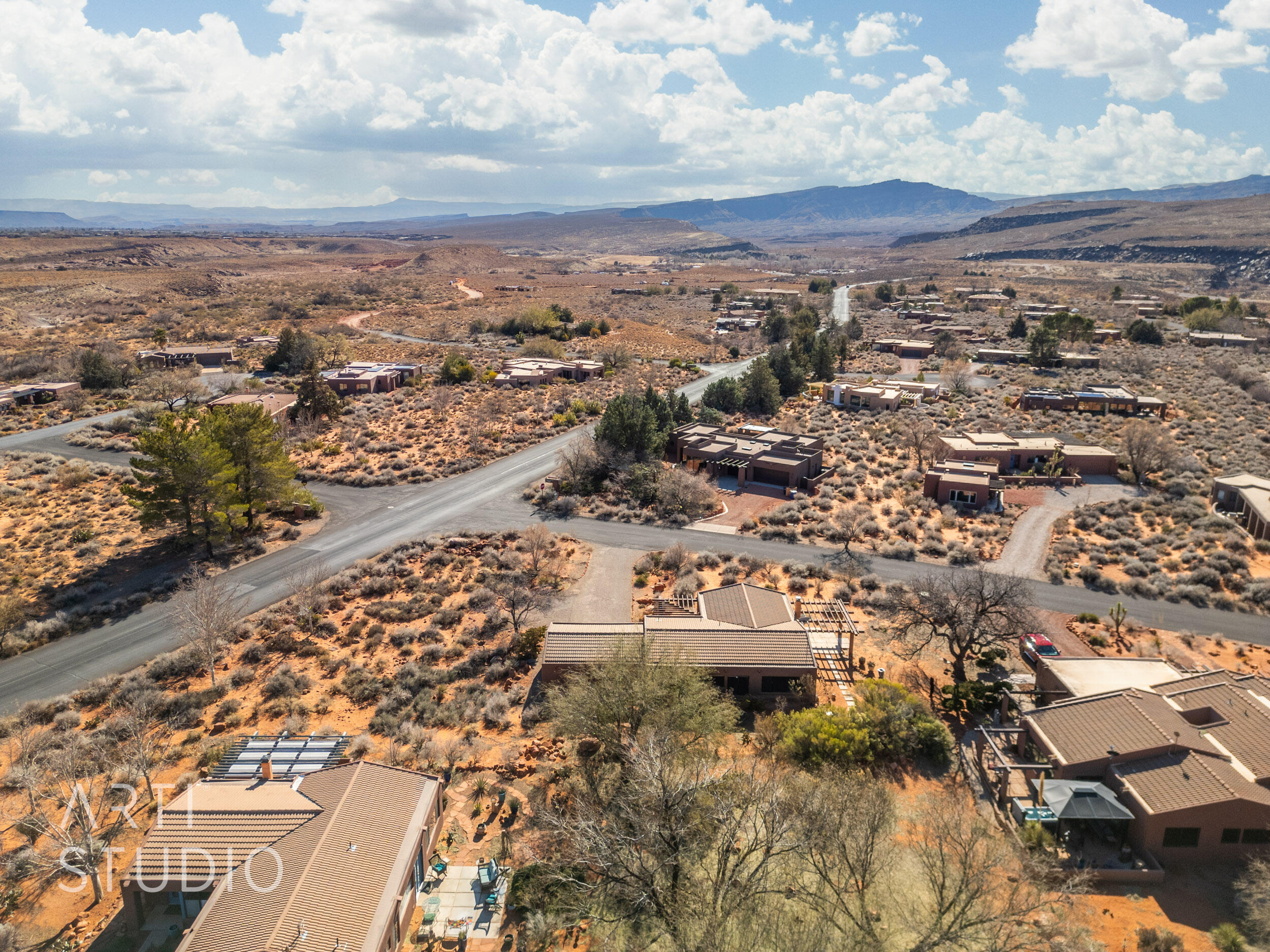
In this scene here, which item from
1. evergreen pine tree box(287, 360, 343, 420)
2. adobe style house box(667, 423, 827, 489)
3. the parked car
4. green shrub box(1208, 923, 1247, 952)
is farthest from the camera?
evergreen pine tree box(287, 360, 343, 420)

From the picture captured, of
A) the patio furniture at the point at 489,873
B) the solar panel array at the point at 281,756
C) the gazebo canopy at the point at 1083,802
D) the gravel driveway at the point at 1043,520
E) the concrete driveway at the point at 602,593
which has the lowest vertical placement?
the gravel driveway at the point at 1043,520

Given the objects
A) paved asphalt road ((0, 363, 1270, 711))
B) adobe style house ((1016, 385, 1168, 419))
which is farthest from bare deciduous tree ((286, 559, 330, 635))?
adobe style house ((1016, 385, 1168, 419))

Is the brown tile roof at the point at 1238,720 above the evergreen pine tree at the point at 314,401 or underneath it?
underneath

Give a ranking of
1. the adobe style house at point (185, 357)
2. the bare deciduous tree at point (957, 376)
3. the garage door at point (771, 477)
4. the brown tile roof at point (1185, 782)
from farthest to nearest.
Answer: the adobe style house at point (185, 357), the bare deciduous tree at point (957, 376), the garage door at point (771, 477), the brown tile roof at point (1185, 782)

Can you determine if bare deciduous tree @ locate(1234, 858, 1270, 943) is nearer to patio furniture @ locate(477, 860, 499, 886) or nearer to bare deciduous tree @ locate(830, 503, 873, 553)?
patio furniture @ locate(477, 860, 499, 886)

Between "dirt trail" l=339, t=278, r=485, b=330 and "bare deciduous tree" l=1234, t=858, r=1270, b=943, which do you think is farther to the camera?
"dirt trail" l=339, t=278, r=485, b=330

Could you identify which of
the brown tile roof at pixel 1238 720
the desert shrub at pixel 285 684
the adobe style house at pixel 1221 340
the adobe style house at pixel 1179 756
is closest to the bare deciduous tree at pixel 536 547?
the desert shrub at pixel 285 684

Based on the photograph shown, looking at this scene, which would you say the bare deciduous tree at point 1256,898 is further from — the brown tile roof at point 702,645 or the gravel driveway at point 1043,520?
the gravel driveway at point 1043,520
